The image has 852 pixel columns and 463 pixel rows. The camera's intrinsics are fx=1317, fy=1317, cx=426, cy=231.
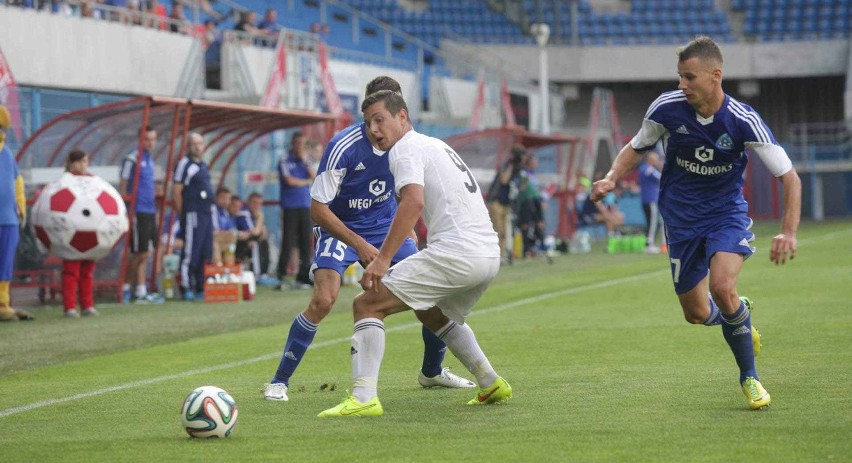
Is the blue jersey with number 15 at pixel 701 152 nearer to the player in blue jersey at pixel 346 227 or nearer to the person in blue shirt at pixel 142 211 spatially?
the player in blue jersey at pixel 346 227

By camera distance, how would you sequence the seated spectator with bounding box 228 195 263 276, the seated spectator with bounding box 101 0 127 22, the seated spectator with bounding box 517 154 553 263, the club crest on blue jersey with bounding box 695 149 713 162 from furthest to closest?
the seated spectator with bounding box 517 154 553 263, the seated spectator with bounding box 101 0 127 22, the seated spectator with bounding box 228 195 263 276, the club crest on blue jersey with bounding box 695 149 713 162

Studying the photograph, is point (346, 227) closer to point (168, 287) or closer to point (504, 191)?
point (168, 287)

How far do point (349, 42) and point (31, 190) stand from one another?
820 inches

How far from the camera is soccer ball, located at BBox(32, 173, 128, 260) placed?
15.0 m

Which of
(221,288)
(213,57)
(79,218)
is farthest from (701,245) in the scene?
(213,57)

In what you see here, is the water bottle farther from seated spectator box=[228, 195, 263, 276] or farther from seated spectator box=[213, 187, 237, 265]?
seated spectator box=[228, 195, 263, 276]

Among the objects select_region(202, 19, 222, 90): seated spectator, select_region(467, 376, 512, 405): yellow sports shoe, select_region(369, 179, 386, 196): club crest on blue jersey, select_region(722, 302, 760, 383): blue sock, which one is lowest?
select_region(467, 376, 512, 405): yellow sports shoe

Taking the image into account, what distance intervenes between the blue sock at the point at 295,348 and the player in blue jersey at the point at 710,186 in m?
1.95

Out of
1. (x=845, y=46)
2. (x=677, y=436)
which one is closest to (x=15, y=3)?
(x=677, y=436)

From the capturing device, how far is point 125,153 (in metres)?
18.1

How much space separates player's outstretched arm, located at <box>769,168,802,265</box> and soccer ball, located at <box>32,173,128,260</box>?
32.0ft

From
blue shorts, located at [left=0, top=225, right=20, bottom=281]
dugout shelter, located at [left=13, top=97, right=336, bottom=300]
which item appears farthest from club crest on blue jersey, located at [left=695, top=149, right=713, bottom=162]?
dugout shelter, located at [left=13, top=97, right=336, bottom=300]

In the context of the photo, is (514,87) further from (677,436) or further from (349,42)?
(677,436)

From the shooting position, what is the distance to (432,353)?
27.3ft
